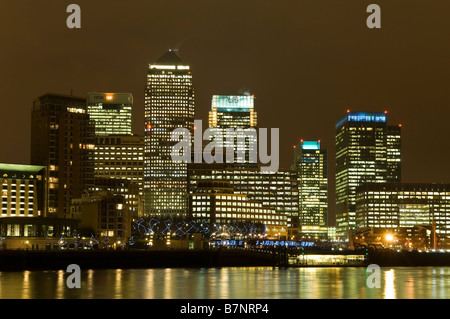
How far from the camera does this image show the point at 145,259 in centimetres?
16788

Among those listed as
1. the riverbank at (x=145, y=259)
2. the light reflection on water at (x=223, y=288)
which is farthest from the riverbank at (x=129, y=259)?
the light reflection on water at (x=223, y=288)

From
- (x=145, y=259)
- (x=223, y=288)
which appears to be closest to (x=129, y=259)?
(x=145, y=259)

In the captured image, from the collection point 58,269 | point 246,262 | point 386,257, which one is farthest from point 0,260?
point 386,257

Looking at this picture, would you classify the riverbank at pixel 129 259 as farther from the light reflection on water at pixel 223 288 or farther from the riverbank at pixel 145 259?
the light reflection on water at pixel 223 288

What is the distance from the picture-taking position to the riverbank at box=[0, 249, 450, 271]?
15575 cm

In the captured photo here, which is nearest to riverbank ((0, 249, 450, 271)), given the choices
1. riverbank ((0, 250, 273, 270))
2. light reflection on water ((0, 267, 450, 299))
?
riverbank ((0, 250, 273, 270))

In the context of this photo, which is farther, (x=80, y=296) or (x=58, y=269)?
(x=58, y=269)

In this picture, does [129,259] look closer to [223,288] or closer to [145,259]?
[145,259]

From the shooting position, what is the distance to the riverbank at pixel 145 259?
15575 cm

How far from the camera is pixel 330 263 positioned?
184 m

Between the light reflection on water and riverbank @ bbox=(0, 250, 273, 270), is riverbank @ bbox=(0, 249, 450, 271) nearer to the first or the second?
riverbank @ bbox=(0, 250, 273, 270)

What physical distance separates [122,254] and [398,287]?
77.7m
